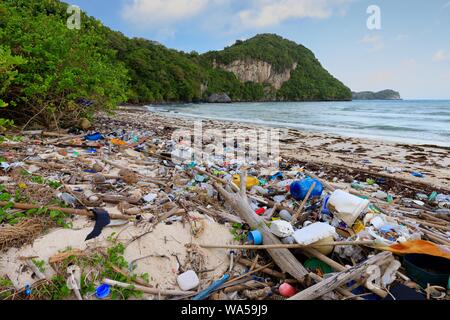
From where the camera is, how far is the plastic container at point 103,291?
2076mm

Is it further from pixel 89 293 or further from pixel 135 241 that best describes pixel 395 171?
pixel 89 293

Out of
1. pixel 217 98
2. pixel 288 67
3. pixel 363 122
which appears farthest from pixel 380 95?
pixel 363 122

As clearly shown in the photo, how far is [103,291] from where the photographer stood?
2102mm

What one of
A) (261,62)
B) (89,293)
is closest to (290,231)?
(89,293)

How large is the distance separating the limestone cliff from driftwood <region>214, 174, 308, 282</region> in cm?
10187

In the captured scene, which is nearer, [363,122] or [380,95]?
[363,122]

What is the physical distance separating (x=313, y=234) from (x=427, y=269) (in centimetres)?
102

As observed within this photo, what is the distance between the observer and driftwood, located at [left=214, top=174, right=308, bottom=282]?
234 cm

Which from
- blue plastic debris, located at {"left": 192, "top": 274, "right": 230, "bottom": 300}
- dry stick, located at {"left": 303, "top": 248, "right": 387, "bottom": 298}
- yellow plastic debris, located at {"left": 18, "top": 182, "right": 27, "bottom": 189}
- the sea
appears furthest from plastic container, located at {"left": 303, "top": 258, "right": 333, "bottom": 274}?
the sea

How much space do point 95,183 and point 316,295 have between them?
3.35m

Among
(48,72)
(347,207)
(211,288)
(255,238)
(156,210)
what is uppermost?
(48,72)

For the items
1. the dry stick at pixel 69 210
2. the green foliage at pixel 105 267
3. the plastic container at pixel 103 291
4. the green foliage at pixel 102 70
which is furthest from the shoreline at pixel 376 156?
Answer: the green foliage at pixel 102 70

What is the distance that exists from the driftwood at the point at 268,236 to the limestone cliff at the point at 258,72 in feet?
334

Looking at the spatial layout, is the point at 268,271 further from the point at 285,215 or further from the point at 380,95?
the point at 380,95
